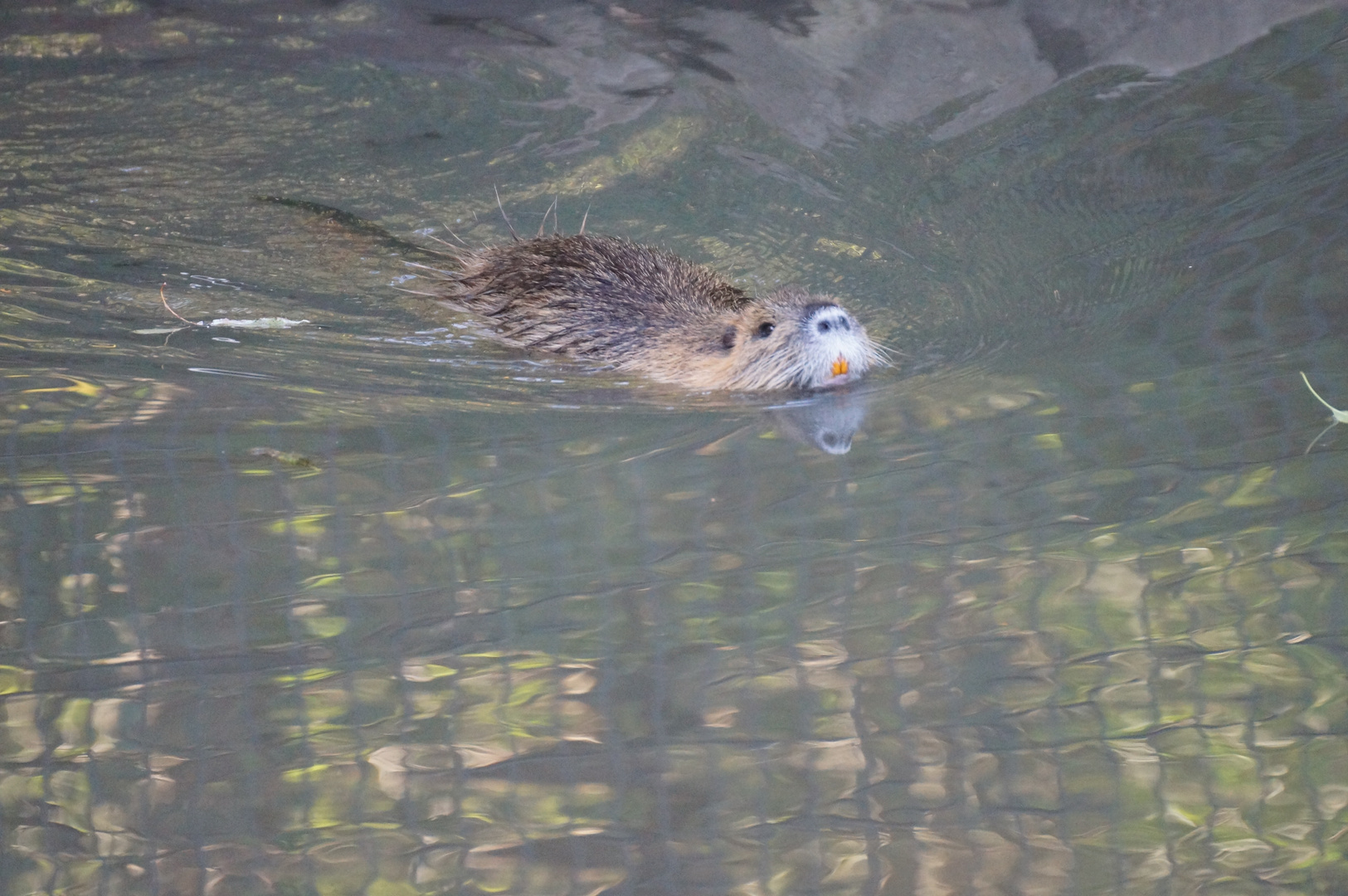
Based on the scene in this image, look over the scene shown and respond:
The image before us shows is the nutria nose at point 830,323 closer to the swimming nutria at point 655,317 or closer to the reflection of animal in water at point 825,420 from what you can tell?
the swimming nutria at point 655,317

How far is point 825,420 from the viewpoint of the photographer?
318 centimetres

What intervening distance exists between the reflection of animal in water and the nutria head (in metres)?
0.08

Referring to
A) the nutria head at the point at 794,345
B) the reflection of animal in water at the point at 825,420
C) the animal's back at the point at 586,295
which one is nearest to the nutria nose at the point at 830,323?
the nutria head at the point at 794,345

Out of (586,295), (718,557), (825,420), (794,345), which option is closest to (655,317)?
(586,295)

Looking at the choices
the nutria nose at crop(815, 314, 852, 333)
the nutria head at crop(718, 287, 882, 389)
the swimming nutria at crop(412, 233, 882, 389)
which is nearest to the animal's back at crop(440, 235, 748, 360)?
the swimming nutria at crop(412, 233, 882, 389)

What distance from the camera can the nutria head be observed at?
3322 mm

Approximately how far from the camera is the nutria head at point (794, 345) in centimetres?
332

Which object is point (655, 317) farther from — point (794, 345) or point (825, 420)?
point (825, 420)

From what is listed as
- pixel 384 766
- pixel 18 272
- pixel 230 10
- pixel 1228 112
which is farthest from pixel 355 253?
pixel 1228 112

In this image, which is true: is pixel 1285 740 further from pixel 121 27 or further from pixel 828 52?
pixel 121 27

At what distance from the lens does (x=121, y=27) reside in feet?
18.3

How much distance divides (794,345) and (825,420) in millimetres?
261

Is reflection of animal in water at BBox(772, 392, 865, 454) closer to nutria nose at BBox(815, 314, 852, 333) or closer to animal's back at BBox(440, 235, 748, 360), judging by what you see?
nutria nose at BBox(815, 314, 852, 333)

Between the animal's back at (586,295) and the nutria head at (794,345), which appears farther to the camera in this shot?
the animal's back at (586,295)
